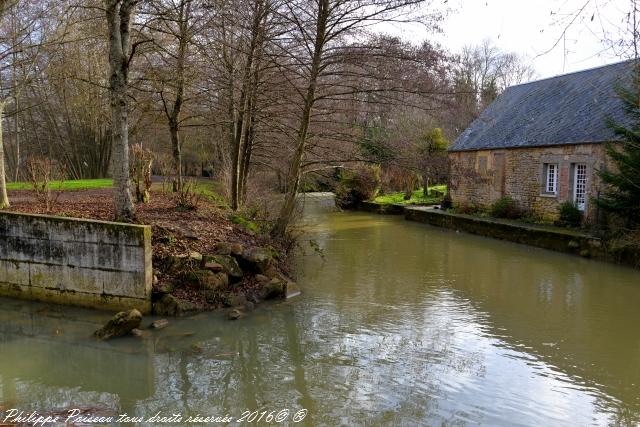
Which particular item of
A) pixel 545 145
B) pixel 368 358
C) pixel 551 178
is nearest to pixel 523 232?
pixel 551 178

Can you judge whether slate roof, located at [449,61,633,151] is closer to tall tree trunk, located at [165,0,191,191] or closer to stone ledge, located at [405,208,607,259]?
stone ledge, located at [405,208,607,259]

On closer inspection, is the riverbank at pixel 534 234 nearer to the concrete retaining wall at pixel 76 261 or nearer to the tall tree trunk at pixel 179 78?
the tall tree trunk at pixel 179 78

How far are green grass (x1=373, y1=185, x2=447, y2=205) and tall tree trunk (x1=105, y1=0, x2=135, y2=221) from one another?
2146 centimetres

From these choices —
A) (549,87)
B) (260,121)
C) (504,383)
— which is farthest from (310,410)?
(549,87)

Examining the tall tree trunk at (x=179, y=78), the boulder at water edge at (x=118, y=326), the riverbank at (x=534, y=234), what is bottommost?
the boulder at water edge at (x=118, y=326)

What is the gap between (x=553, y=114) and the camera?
21609mm

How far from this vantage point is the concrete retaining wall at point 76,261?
9.04m

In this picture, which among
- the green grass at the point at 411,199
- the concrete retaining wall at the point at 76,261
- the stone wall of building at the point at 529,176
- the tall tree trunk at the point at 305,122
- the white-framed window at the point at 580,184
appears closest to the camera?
the concrete retaining wall at the point at 76,261

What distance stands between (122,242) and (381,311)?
4.90 metres

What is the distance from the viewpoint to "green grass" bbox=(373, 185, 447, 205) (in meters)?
30.6

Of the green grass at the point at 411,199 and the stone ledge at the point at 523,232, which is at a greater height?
the green grass at the point at 411,199

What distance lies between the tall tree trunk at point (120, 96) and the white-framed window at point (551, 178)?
53.2ft

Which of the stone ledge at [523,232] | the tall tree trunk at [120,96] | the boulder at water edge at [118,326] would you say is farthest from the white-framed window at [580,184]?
the boulder at water edge at [118,326]

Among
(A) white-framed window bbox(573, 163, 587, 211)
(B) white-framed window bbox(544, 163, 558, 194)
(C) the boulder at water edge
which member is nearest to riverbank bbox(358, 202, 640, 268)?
(A) white-framed window bbox(573, 163, 587, 211)
